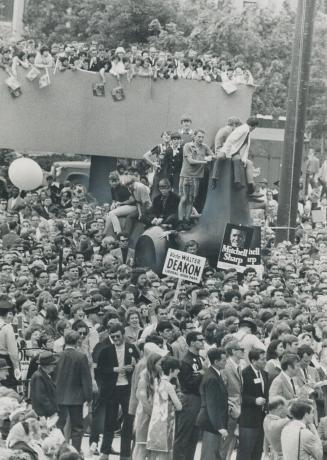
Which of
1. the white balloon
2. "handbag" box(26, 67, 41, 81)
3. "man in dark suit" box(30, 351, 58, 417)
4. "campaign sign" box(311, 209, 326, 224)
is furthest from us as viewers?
"campaign sign" box(311, 209, 326, 224)

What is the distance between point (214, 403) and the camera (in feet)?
51.3

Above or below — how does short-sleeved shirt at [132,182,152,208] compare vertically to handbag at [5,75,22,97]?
below

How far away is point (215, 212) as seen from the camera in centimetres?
2619

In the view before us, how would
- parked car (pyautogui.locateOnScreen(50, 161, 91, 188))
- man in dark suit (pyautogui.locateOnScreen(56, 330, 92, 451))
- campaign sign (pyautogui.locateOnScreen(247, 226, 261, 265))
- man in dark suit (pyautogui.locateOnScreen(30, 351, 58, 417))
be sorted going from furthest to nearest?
parked car (pyautogui.locateOnScreen(50, 161, 91, 188)), campaign sign (pyautogui.locateOnScreen(247, 226, 261, 265)), man in dark suit (pyautogui.locateOnScreen(56, 330, 92, 451)), man in dark suit (pyautogui.locateOnScreen(30, 351, 58, 417))

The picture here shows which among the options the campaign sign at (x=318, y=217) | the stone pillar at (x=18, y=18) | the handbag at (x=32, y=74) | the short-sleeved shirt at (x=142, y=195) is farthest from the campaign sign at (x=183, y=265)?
the stone pillar at (x=18, y=18)

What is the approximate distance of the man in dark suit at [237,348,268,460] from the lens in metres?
15.9

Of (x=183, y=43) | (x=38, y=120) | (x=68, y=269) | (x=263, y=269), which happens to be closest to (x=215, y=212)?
(x=263, y=269)

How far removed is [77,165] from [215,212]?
43.4ft

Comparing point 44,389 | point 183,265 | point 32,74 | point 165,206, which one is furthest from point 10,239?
point 44,389

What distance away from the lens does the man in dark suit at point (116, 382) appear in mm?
16781

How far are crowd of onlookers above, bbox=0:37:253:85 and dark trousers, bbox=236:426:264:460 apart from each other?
1744 centimetres

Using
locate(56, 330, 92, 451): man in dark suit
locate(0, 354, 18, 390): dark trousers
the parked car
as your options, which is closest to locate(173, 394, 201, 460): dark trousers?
locate(56, 330, 92, 451): man in dark suit

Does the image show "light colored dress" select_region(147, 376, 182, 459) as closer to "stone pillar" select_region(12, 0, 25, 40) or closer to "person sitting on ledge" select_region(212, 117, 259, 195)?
"person sitting on ledge" select_region(212, 117, 259, 195)

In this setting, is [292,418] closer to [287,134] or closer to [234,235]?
[234,235]
